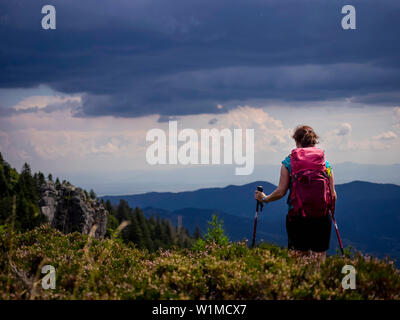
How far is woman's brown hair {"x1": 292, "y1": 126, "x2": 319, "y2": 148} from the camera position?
8.20 metres

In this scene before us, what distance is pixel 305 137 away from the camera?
8.22m

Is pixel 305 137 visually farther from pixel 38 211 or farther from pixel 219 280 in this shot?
pixel 38 211

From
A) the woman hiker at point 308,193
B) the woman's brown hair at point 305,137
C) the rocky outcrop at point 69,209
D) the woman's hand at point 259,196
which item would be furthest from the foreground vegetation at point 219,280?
the rocky outcrop at point 69,209

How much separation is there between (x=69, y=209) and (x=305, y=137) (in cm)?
9699

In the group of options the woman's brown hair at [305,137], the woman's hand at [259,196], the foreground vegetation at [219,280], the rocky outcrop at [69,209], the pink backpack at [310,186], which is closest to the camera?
the foreground vegetation at [219,280]

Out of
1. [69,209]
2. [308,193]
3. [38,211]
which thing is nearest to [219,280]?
[308,193]

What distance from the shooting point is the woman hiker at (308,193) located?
25.7 ft

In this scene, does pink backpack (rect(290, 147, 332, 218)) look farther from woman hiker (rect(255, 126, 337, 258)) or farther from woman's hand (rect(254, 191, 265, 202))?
woman's hand (rect(254, 191, 265, 202))

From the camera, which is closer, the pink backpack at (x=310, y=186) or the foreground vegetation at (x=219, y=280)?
the foreground vegetation at (x=219, y=280)

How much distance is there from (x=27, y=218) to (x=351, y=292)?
105 metres

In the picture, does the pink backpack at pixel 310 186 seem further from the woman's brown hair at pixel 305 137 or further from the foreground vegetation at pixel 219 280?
the foreground vegetation at pixel 219 280

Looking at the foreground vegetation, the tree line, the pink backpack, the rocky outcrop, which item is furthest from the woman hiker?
the tree line
